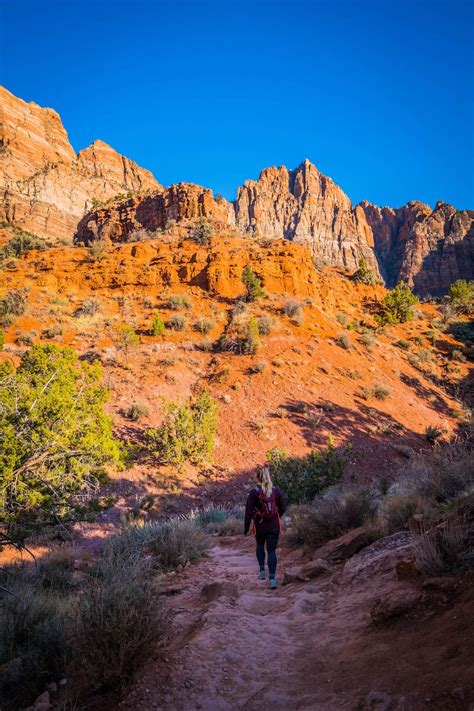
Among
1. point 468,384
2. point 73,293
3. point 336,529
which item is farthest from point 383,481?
point 73,293

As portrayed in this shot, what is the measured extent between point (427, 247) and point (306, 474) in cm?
8665

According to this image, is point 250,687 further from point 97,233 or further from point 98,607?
point 97,233

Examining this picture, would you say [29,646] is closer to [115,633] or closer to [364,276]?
[115,633]

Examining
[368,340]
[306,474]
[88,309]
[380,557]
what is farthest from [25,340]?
[368,340]

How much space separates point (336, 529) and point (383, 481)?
445 centimetres

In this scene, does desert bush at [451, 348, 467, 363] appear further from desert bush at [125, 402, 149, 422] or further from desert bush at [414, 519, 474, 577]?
desert bush at [414, 519, 474, 577]

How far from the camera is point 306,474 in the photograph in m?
11.5

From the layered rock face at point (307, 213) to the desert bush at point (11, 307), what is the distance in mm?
75345

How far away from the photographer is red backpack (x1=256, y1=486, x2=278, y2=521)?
19.0 feet

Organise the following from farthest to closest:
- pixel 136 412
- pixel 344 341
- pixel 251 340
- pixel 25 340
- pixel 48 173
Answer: pixel 48 173, pixel 344 341, pixel 251 340, pixel 25 340, pixel 136 412

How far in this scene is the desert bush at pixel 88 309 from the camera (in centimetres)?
2475

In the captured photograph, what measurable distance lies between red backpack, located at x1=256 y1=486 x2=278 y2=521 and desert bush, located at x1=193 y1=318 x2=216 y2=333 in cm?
1842

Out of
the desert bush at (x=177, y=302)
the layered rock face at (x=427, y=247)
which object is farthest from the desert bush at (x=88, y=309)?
the layered rock face at (x=427, y=247)

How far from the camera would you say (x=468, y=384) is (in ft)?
81.1
